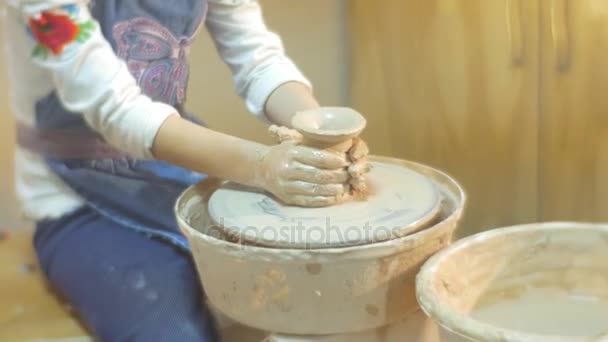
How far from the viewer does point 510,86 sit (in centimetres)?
121

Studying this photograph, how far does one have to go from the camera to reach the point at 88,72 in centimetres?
88

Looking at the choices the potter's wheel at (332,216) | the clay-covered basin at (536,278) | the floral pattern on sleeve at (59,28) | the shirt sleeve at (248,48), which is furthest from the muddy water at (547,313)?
the floral pattern on sleeve at (59,28)

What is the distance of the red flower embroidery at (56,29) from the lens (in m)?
0.87

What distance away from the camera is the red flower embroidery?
34.2 inches

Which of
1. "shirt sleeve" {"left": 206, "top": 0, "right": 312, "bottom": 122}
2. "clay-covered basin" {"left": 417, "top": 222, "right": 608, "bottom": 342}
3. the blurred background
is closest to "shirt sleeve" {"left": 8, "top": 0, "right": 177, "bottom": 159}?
"shirt sleeve" {"left": 206, "top": 0, "right": 312, "bottom": 122}

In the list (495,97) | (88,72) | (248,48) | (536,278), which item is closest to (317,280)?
(536,278)

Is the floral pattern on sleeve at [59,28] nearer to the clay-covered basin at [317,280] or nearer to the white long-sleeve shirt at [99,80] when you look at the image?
the white long-sleeve shirt at [99,80]

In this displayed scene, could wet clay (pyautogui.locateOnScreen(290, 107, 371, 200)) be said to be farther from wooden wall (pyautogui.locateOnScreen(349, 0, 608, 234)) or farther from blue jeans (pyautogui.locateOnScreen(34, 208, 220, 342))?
wooden wall (pyautogui.locateOnScreen(349, 0, 608, 234))

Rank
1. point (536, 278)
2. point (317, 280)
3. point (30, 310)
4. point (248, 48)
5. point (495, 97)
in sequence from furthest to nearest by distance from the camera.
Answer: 1. point (495, 97)
2. point (248, 48)
3. point (30, 310)
4. point (536, 278)
5. point (317, 280)

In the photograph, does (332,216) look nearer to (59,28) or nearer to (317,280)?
(317,280)

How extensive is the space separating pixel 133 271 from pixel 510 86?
0.66m

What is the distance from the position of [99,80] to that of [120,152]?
172 millimetres

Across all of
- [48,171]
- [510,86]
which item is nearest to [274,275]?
[48,171]

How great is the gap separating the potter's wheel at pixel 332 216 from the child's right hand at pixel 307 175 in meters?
0.01
